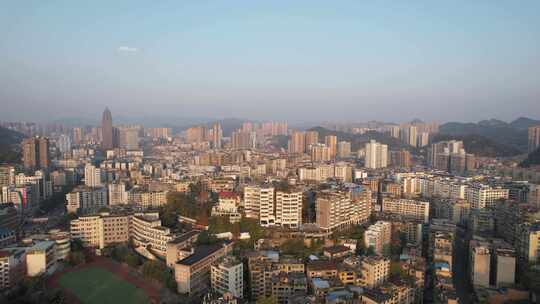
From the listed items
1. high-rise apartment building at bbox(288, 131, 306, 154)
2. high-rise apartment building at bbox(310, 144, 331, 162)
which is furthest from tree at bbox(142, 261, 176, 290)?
high-rise apartment building at bbox(288, 131, 306, 154)

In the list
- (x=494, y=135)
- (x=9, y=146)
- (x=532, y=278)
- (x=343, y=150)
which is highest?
(x=494, y=135)

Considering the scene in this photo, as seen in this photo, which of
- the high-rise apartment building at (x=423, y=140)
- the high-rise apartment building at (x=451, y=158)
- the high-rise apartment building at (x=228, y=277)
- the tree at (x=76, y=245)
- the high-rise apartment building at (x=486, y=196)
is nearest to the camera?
the high-rise apartment building at (x=228, y=277)

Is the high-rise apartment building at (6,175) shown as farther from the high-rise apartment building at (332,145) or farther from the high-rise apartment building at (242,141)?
the high-rise apartment building at (242,141)

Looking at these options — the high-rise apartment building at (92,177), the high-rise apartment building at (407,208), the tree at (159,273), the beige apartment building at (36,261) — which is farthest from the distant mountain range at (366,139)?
the beige apartment building at (36,261)

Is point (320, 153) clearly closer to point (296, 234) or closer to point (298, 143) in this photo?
point (298, 143)

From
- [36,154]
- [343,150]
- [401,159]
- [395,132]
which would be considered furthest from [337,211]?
[395,132]

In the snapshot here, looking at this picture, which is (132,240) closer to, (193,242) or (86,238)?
(86,238)

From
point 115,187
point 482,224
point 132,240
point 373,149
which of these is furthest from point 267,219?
point 373,149

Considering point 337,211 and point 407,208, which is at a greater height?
point 337,211
